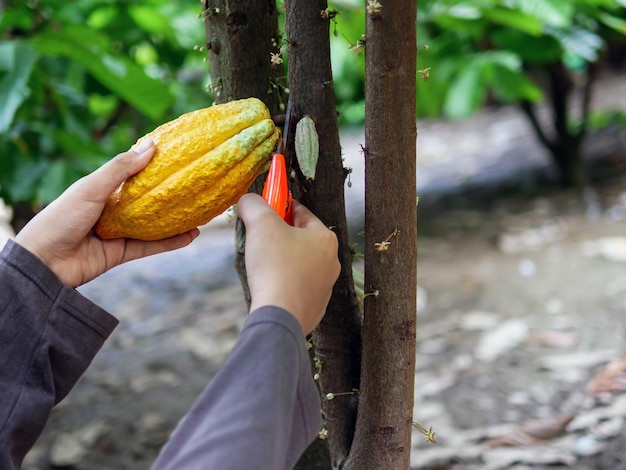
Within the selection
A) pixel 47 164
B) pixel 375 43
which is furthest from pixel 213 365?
pixel 375 43

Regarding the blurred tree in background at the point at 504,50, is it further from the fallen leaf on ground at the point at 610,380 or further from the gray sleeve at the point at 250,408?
the gray sleeve at the point at 250,408

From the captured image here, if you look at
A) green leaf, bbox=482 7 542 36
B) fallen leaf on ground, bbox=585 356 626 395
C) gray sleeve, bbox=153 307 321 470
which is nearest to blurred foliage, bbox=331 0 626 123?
green leaf, bbox=482 7 542 36

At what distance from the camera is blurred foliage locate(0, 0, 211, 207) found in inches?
66.7

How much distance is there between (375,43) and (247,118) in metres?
0.18

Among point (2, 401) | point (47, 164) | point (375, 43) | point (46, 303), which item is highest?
point (47, 164)

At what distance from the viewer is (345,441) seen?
109 cm

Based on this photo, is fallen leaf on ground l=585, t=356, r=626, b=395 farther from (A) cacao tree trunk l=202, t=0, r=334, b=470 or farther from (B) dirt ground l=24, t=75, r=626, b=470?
(A) cacao tree trunk l=202, t=0, r=334, b=470

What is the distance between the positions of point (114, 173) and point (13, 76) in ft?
2.81

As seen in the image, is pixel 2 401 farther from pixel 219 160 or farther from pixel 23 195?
pixel 23 195

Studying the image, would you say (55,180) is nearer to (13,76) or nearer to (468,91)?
(13,76)

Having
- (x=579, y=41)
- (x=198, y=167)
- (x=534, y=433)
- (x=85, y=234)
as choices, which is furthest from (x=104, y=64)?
(x=579, y=41)

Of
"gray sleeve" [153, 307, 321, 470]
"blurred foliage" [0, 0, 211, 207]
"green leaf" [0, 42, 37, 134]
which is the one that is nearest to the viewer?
"gray sleeve" [153, 307, 321, 470]

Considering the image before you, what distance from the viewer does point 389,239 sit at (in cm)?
92

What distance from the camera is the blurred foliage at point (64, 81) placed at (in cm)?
169
